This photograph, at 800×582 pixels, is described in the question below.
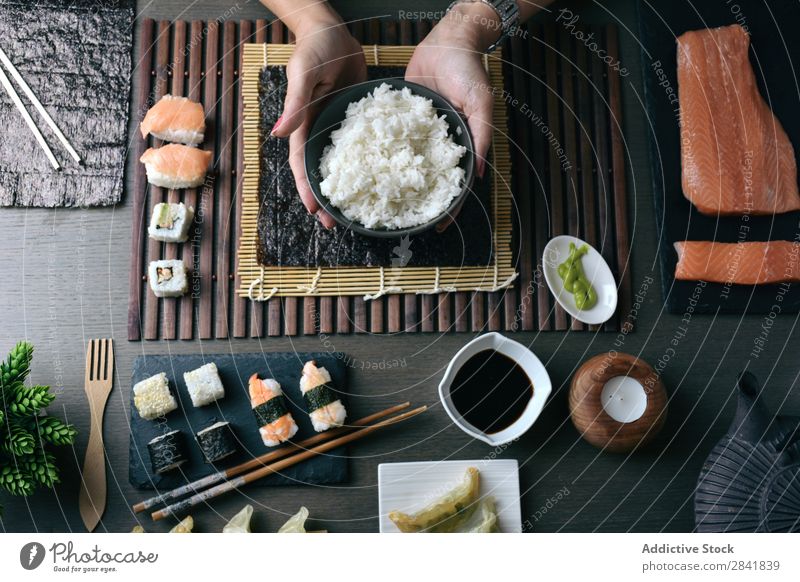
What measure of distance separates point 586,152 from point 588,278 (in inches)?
14.0

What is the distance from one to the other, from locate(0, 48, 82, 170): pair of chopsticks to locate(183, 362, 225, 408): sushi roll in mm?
650

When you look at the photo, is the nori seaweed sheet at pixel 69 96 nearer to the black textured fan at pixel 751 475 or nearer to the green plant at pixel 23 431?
the green plant at pixel 23 431

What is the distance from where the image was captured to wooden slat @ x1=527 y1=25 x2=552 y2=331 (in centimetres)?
163

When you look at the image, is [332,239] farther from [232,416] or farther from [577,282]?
[577,282]

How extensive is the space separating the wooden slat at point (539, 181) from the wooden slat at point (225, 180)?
80cm

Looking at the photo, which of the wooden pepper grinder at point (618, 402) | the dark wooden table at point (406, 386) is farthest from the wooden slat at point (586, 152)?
the wooden pepper grinder at point (618, 402)

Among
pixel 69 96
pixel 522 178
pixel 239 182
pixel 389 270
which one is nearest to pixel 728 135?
pixel 522 178

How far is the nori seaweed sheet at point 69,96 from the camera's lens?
1617mm

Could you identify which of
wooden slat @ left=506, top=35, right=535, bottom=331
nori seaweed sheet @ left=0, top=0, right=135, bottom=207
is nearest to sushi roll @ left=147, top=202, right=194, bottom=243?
nori seaweed sheet @ left=0, top=0, right=135, bottom=207

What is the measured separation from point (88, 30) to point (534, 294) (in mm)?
1398

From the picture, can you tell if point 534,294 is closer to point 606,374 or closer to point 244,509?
point 606,374

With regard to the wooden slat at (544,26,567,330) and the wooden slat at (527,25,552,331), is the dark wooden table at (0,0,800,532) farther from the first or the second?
the wooden slat at (544,26,567,330)

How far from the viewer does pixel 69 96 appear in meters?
1.66
